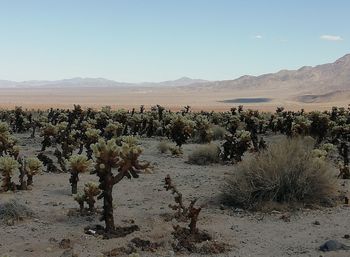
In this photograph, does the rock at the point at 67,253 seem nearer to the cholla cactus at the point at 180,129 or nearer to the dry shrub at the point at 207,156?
the dry shrub at the point at 207,156

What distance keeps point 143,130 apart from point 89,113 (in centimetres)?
440

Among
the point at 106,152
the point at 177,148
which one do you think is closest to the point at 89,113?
the point at 177,148

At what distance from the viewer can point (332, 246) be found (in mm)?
7781

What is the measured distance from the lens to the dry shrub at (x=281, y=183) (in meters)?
10.4

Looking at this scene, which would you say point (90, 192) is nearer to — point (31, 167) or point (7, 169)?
point (7, 169)

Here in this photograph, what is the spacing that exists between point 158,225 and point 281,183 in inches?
113

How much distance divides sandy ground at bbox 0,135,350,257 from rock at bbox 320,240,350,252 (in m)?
0.15

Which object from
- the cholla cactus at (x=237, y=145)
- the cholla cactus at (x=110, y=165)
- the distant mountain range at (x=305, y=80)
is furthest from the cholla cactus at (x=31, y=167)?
the distant mountain range at (x=305, y=80)

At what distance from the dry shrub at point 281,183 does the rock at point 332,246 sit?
2300 millimetres

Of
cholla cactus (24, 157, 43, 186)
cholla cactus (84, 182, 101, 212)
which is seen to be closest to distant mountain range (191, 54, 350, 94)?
cholla cactus (24, 157, 43, 186)

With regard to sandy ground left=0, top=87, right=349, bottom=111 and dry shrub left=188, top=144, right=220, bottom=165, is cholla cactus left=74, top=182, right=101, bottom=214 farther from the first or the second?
sandy ground left=0, top=87, right=349, bottom=111

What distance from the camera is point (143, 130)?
25391 millimetres

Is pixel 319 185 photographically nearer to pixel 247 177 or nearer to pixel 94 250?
pixel 247 177

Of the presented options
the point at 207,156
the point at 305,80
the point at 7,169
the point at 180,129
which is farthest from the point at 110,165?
the point at 305,80
